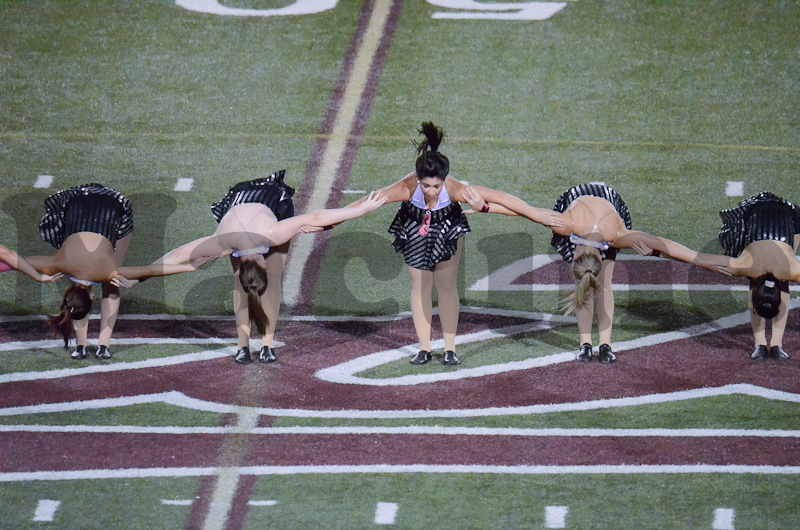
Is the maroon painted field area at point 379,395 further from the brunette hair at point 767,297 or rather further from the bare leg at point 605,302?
the brunette hair at point 767,297

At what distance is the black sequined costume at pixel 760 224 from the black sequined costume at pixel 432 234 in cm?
180

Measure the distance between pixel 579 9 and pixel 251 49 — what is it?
3.71 meters

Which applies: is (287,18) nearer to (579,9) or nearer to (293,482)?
(579,9)

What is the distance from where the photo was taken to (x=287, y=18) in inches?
496

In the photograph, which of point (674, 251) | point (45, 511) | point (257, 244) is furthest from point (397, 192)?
point (45, 511)

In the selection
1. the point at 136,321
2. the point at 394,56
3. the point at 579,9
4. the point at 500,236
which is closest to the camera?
the point at 136,321

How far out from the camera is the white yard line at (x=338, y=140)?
861 centimetres

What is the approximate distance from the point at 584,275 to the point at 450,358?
106 centimetres

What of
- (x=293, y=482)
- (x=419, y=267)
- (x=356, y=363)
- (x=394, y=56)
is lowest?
(x=293, y=482)

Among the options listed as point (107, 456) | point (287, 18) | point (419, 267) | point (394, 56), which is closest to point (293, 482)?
point (107, 456)

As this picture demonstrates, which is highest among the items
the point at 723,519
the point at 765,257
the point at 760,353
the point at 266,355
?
the point at 765,257

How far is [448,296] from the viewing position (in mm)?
7176

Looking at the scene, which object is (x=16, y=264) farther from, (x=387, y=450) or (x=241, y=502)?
(x=387, y=450)

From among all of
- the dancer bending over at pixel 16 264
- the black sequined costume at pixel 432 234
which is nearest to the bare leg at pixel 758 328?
the black sequined costume at pixel 432 234
